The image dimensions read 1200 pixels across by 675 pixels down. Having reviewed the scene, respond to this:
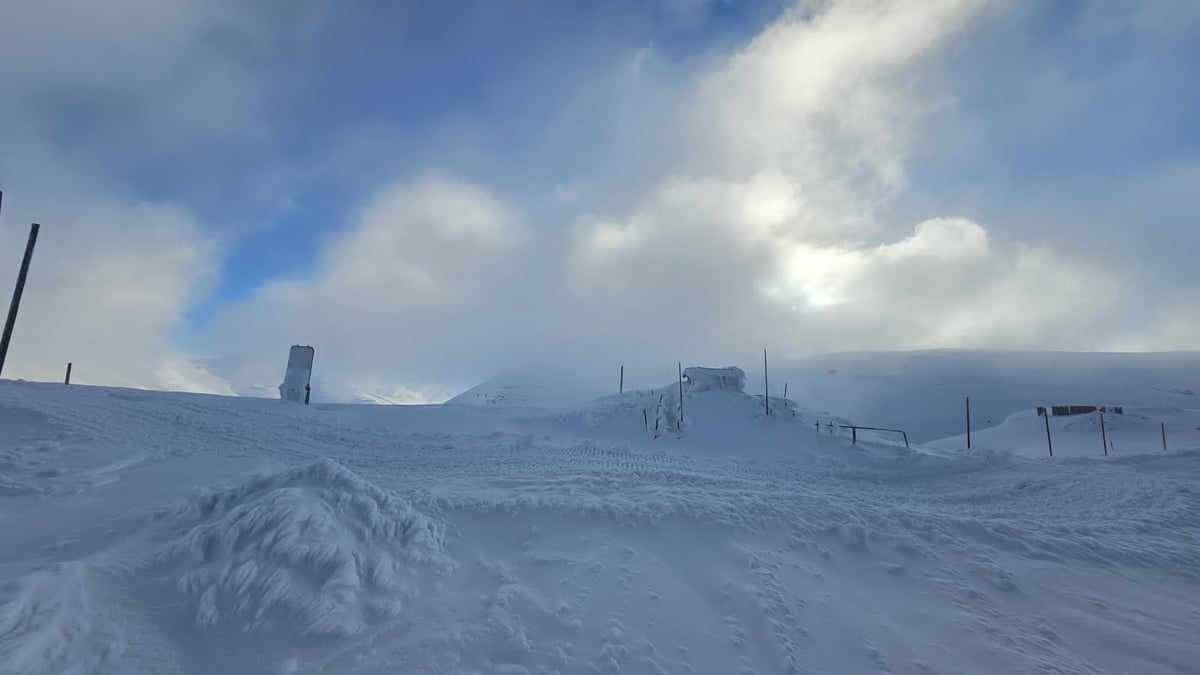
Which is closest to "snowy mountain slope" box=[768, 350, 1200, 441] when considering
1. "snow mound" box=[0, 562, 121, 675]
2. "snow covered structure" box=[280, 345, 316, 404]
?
"snow covered structure" box=[280, 345, 316, 404]

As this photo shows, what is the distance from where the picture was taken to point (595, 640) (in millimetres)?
4805

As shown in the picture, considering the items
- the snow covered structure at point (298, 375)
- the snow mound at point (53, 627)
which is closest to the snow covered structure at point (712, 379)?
the snow covered structure at point (298, 375)

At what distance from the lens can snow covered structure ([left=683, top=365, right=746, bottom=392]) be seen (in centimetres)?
2550

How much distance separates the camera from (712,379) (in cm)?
2567

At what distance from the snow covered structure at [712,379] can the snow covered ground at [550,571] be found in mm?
15016

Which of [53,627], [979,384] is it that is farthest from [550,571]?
[979,384]

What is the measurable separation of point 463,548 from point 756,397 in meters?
19.4

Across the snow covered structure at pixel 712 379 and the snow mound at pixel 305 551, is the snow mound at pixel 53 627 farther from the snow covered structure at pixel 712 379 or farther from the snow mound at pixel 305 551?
the snow covered structure at pixel 712 379

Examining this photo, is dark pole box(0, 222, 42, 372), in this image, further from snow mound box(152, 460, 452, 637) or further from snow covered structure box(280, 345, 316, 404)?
snow mound box(152, 460, 452, 637)

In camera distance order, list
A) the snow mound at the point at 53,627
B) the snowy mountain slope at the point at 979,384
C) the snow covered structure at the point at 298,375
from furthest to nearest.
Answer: the snowy mountain slope at the point at 979,384 < the snow covered structure at the point at 298,375 < the snow mound at the point at 53,627

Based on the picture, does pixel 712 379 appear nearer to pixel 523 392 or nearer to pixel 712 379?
pixel 712 379

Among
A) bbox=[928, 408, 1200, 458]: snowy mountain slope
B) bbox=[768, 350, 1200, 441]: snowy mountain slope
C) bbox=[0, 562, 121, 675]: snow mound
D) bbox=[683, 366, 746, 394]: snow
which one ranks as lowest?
bbox=[0, 562, 121, 675]: snow mound

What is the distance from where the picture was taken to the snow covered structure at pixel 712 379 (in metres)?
25.5

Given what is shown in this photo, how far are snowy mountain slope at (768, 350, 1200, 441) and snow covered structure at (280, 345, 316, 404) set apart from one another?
4669 centimetres
